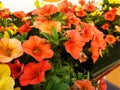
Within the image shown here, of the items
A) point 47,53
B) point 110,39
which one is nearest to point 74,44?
point 47,53

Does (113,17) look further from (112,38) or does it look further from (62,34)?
(62,34)

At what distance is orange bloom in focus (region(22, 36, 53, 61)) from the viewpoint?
1.87 ft

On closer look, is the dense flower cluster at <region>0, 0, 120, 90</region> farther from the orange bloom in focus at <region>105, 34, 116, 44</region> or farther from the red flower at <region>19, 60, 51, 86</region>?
the orange bloom in focus at <region>105, 34, 116, 44</region>

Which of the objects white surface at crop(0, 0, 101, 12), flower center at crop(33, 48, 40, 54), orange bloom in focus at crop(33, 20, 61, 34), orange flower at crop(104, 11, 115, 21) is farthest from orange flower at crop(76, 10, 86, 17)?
white surface at crop(0, 0, 101, 12)

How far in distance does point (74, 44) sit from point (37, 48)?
4.0 inches

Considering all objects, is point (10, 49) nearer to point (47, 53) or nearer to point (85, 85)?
point (47, 53)

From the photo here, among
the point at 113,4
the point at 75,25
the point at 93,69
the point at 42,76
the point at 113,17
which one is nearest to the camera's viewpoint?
the point at 42,76

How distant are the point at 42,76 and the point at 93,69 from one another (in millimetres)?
500

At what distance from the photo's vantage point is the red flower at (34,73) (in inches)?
21.1

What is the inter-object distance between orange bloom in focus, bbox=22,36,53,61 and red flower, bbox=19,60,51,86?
2 centimetres

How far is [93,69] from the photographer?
3.28 feet

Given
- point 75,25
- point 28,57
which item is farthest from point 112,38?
Answer: point 28,57

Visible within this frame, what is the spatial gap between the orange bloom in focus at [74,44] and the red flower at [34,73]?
100 millimetres

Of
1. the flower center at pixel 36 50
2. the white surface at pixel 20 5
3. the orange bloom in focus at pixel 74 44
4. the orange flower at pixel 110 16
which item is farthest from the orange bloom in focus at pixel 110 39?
the white surface at pixel 20 5
